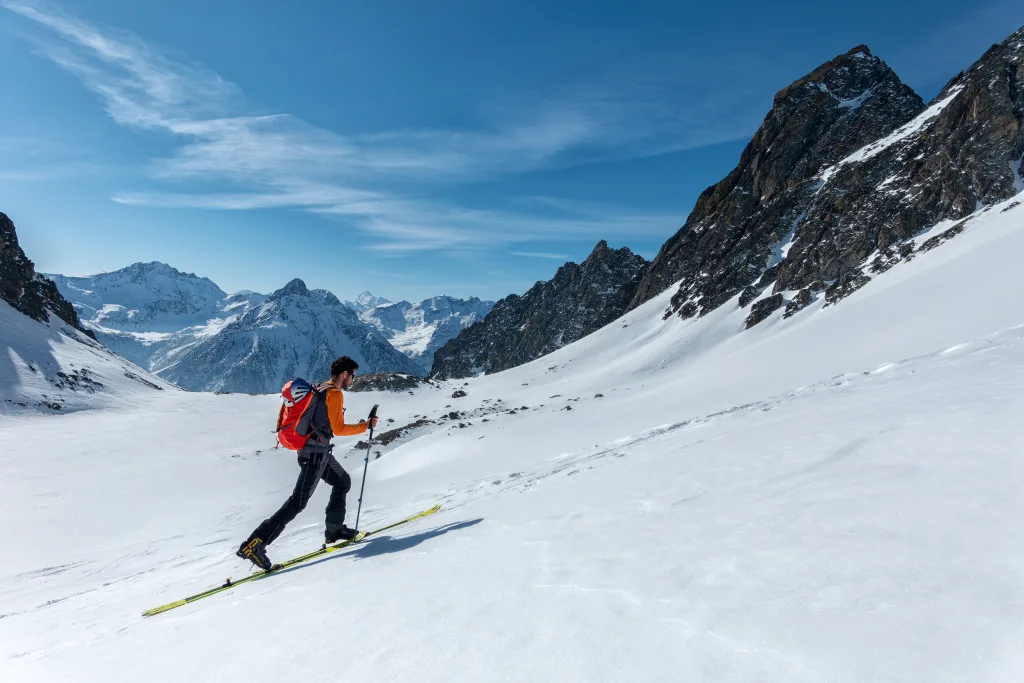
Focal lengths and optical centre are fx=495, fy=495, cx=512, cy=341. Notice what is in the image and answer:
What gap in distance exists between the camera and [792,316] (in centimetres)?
4247

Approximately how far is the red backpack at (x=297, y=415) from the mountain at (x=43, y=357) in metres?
42.8

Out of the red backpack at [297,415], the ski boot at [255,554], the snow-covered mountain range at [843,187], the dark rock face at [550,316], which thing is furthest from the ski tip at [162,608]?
the dark rock face at [550,316]

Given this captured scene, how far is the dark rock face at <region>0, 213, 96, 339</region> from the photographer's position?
57.2m

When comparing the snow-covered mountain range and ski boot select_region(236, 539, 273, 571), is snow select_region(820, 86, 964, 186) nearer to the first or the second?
the snow-covered mountain range

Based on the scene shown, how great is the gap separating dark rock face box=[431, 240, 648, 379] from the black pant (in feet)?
320

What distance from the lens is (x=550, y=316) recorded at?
469 ft

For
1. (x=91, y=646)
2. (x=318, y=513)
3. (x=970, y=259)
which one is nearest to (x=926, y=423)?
(x=91, y=646)

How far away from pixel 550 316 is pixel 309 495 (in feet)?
448

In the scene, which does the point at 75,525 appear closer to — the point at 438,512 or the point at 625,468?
the point at 438,512

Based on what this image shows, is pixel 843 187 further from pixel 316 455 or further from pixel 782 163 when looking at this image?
pixel 316 455

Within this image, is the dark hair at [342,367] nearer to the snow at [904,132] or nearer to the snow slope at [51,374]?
the snow slope at [51,374]

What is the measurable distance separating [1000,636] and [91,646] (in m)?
7.10

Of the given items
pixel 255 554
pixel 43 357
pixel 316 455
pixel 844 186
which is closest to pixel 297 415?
pixel 316 455

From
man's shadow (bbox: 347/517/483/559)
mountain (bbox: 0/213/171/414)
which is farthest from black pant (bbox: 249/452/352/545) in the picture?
mountain (bbox: 0/213/171/414)
